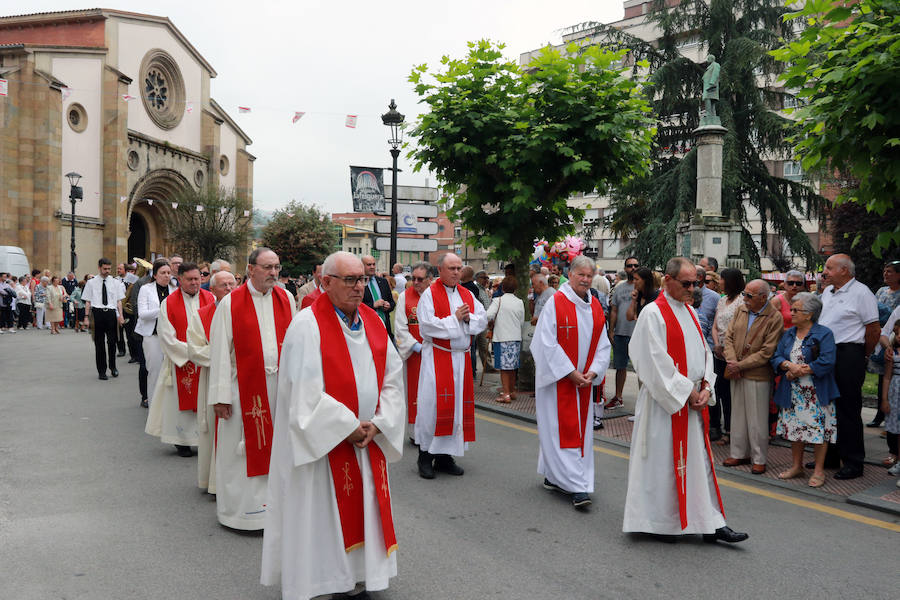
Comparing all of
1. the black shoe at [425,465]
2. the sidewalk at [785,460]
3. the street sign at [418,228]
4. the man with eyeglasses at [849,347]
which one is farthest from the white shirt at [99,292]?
the man with eyeglasses at [849,347]

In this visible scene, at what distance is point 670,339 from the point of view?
4965mm

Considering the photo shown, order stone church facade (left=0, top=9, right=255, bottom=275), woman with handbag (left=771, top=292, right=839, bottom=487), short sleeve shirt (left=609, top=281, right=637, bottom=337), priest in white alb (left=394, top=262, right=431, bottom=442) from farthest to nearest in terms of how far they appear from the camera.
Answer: stone church facade (left=0, top=9, right=255, bottom=275)
short sleeve shirt (left=609, top=281, right=637, bottom=337)
priest in white alb (left=394, top=262, right=431, bottom=442)
woman with handbag (left=771, top=292, right=839, bottom=487)

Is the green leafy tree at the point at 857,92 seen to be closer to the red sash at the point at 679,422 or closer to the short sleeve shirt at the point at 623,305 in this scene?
the red sash at the point at 679,422

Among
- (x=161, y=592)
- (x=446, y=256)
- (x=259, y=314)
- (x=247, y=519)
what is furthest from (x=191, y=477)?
(x=446, y=256)

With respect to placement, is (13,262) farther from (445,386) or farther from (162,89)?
(445,386)

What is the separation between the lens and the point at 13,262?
26.5 m

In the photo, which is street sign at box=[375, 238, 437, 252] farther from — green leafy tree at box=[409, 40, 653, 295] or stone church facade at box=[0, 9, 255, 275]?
stone church facade at box=[0, 9, 255, 275]

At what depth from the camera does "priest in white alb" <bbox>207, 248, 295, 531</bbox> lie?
5.10 m

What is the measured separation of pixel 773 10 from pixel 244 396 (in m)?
26.3

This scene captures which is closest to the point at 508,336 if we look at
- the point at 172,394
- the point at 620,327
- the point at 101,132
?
the point at 620,327

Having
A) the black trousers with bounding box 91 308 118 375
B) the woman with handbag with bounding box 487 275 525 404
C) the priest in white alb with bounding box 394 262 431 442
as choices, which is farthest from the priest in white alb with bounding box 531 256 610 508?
the black trousers with bounding box 91 308 118 375

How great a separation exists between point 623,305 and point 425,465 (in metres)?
4.31

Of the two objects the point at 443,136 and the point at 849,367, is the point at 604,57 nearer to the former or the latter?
the point at 443,136

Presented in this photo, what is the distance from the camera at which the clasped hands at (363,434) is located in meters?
3.69
